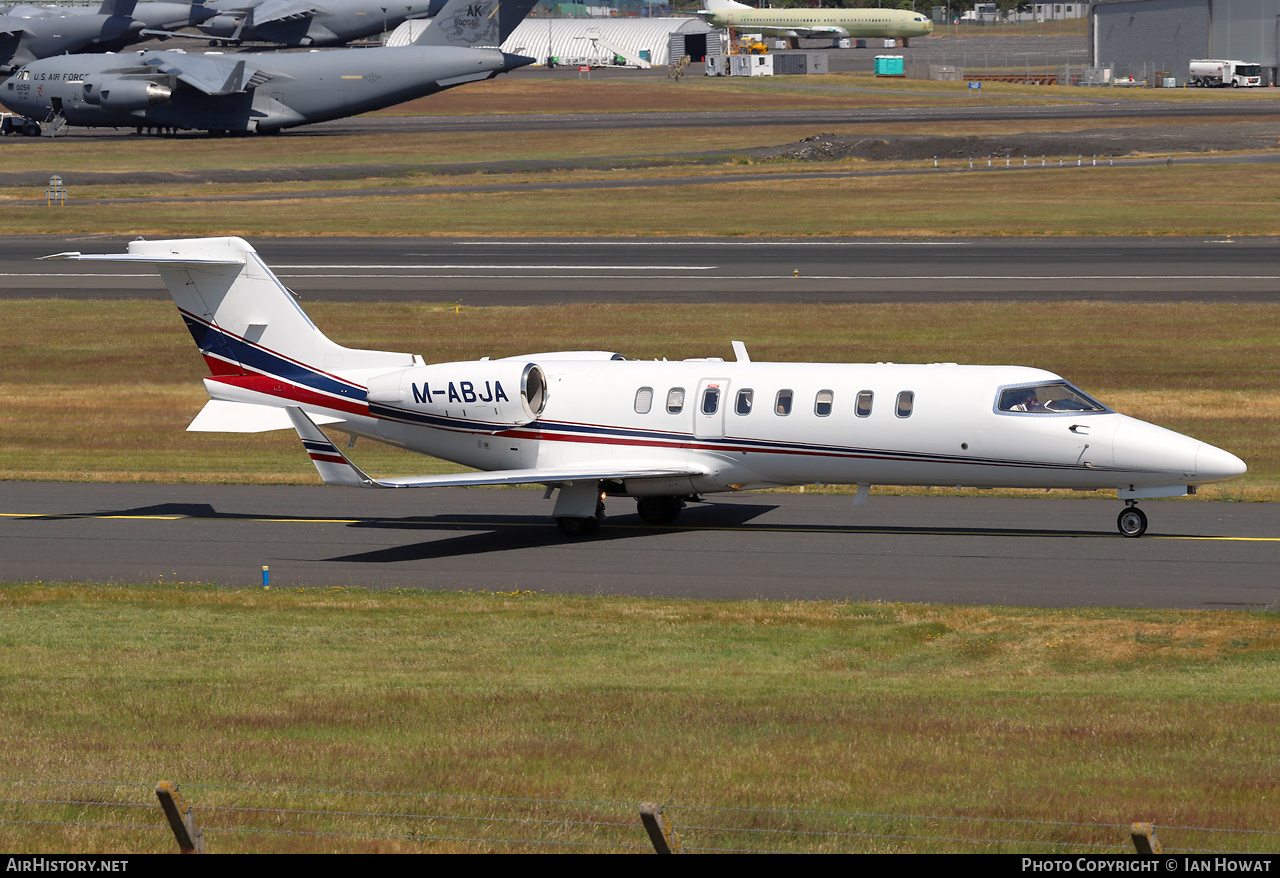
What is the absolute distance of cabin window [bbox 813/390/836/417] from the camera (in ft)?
82.7

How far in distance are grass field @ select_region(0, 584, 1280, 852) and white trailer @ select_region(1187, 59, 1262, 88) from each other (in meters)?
143

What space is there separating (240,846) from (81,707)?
5.55 metres

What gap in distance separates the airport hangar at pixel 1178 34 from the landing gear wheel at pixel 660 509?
140553 mm

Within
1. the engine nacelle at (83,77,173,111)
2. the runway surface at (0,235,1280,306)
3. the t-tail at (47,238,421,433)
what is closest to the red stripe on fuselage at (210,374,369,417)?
the t-tail at (47,238,421,433)

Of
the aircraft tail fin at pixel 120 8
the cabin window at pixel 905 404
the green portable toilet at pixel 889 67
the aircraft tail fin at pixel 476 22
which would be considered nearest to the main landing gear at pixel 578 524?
the cabin window at pixel 905 404

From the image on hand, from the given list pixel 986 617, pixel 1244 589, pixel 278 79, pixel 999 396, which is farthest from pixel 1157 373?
pixel 278 79

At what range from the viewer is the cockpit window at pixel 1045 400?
2427 cm

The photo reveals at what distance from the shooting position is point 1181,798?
35.3 ft

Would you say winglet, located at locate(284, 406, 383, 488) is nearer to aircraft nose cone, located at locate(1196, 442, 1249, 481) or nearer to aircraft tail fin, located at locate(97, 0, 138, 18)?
aircraft nose cone, located at locate(1196, 442, 1249, 481)

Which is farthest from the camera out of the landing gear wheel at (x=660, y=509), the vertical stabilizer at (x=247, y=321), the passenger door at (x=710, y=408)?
the vertical stabilizer at (x=247, y=321)

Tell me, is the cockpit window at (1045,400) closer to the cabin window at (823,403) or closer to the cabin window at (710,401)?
the cabin window at (823,403)

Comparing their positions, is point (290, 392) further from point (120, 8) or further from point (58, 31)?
point (120, 8)
